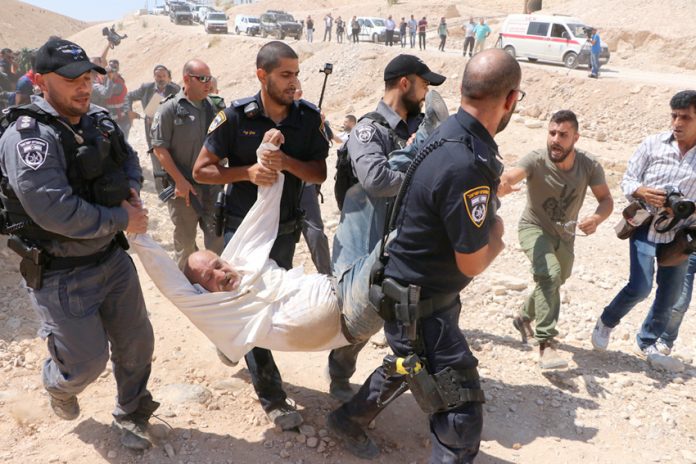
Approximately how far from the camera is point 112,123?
10.6 feet

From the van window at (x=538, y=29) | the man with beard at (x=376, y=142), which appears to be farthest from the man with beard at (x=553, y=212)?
the van window at (x=538, y=29)

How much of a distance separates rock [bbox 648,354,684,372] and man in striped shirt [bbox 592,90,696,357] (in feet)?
0.21

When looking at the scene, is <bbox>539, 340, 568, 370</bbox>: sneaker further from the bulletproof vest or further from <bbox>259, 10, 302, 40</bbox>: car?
<bbox>259, 10, 302, 40</bbox>: car

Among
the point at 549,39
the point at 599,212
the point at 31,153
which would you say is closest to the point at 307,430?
the point at 31,153

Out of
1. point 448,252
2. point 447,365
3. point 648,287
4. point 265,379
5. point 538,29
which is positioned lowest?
point 265,379

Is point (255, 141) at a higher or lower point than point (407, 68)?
lower

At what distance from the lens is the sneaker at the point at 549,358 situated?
4.40m

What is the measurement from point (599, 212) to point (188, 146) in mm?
3531

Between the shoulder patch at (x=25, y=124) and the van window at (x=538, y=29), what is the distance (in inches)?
843

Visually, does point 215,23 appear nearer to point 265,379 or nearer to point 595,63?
point 595,63

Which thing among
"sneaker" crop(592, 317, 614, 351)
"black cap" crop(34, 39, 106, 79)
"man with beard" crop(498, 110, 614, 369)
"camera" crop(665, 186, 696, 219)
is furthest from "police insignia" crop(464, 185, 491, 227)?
"sneaker" crop(592, 317, 614, 351)

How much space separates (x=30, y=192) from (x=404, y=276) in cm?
173

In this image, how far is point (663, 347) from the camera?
4.76 m

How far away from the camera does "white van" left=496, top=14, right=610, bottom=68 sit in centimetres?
2039
